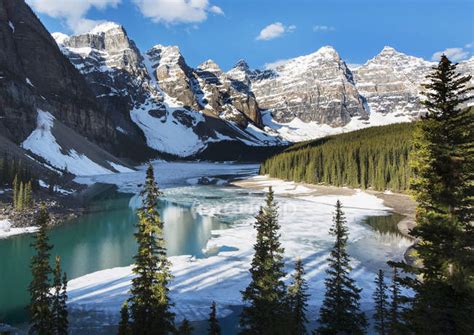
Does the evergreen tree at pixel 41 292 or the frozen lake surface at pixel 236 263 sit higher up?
the evergreen tree at pixel 41 292

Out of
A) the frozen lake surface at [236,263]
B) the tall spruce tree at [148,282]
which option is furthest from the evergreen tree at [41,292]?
the tall spruce tree at [148,282]

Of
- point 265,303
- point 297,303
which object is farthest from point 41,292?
point 297,303

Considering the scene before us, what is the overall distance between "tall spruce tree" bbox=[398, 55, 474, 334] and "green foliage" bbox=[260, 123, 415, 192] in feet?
215

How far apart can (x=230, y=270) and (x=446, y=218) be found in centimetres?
1999

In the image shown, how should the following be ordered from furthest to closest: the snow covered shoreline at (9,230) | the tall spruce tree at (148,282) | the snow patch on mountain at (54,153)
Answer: the snow patch on mountain at (54,153), the snow covered shoreline at (9,230), the tall spruce tree at (148,282)

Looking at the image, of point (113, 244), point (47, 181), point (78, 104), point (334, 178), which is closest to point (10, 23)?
point (78, 104)

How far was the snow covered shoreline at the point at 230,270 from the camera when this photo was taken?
879 inches

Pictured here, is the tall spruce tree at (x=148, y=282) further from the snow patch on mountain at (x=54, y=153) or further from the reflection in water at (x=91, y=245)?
the snow patch on mountain at (x=54, y=153)

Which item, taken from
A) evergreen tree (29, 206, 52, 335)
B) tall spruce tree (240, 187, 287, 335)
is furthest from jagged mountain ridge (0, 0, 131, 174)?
tall spruce tree (240, 187, 287, 335)

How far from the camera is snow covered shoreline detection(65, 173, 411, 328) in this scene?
2233 cm

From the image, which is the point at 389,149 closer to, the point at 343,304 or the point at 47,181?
the point at 47,181

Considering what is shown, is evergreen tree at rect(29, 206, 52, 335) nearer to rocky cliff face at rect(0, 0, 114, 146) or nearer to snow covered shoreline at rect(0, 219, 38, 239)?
snow covered shoreline at rect(0, 219, 38, 239)

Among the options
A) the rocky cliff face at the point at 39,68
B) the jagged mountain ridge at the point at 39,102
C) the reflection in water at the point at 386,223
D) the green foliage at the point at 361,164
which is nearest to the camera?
the reflection in water at the point at 386,223

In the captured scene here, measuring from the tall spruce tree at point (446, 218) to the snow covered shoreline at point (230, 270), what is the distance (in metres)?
12.0
